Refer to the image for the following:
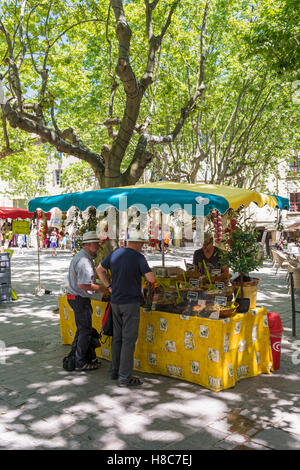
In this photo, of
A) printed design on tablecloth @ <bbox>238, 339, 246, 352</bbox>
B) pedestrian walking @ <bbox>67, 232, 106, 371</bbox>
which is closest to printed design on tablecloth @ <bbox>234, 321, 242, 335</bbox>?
printed design on tablecloth @ <bbox>238, 339, 246, 352</bbox>

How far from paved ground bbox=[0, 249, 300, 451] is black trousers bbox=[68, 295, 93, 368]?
0.24m

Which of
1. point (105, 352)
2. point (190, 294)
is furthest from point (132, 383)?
point (190, 294)

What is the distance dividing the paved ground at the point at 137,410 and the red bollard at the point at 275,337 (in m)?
0.17

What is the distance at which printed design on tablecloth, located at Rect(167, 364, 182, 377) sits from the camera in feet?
17.9

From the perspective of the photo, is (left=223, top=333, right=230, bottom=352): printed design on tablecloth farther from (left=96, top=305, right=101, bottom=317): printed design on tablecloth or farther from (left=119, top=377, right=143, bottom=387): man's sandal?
(left=96, top=305, right=101, bottom=317): printed design on tablecloth

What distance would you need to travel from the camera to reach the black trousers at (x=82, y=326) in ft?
19.1

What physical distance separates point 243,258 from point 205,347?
1.30 meters

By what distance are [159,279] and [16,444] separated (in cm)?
290

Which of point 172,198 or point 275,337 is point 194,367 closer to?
point 275,337

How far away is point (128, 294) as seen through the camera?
17.1 ft

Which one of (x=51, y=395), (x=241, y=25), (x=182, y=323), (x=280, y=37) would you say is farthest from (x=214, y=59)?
(x=51, y=395)

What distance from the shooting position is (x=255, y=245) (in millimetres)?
5746

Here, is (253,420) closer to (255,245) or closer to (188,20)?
(255,245)

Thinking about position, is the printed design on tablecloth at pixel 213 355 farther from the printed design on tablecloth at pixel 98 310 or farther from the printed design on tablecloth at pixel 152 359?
the printed design on tablecloth at pixel 98 310
